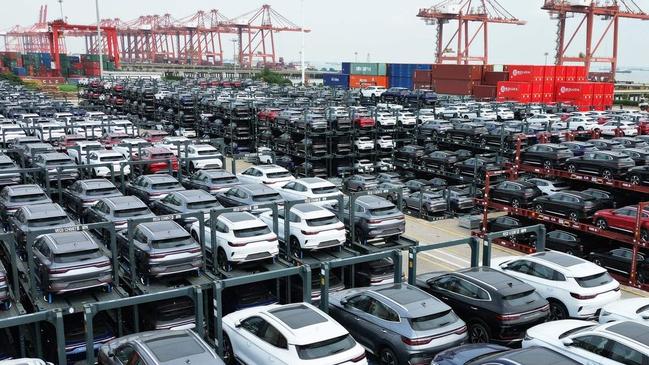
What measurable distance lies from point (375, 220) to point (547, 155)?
1112 cm

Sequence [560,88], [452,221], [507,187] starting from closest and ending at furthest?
1. [507,187]
2. [452,221]
3. [560,88]

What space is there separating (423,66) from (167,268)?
7242 centimetres

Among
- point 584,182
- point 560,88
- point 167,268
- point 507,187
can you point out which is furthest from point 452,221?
point 560,88

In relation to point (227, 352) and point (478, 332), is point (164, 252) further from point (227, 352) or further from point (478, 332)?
point (478, 332)

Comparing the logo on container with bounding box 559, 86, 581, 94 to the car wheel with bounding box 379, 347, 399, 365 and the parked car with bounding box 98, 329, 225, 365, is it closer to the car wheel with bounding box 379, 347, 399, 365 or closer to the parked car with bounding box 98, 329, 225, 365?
the car wheel with bounding box 379, 347, 399, 365

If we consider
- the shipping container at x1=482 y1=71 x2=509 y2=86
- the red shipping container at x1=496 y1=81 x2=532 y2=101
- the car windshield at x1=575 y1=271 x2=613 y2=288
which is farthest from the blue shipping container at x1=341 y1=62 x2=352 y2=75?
the car windshield at x1=575 y1=271 x2=613 y2=288

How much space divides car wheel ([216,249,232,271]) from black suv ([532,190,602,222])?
38.9 feet

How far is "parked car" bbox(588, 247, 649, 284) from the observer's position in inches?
682

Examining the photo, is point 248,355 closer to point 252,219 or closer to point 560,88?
point 252,219

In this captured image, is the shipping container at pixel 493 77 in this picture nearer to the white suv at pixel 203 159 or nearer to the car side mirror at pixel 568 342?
the white suv at pixel 203 159

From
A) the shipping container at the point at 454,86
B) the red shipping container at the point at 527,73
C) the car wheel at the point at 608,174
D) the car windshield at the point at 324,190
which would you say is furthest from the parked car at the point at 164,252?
the shipping container at the point at 454,86

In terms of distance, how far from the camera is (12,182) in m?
20.5

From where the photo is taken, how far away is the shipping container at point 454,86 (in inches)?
2635

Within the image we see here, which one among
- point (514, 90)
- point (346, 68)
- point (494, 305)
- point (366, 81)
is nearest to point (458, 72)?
point (514, 90)
